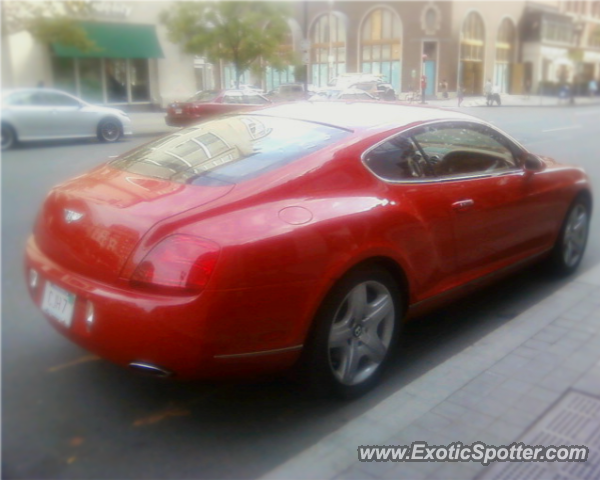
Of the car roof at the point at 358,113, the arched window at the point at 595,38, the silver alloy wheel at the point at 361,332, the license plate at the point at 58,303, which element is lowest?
the silver alloy wheel at the point at 361,332

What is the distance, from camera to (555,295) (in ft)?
16.2

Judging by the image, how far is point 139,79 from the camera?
1061 cm

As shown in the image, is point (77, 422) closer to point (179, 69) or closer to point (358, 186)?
point (358, 186)

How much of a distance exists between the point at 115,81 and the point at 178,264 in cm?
788

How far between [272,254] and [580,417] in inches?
66.1

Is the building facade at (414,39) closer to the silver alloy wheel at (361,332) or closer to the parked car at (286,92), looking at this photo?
the parked car at (286,92)

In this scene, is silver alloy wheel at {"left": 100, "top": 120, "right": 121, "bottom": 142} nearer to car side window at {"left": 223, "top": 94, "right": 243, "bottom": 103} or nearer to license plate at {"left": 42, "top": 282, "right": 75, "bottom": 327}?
car side window at {"left": 223, "top": 94, "right": 243, "bottom": 103}

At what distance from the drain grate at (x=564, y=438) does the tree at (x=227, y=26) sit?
5.10 metres

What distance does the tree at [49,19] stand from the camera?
18.7 ft

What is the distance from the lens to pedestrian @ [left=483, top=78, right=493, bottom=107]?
30.4ft

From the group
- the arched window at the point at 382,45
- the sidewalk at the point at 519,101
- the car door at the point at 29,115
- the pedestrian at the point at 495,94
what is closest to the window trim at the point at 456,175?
the sidewalk at the point at 519,101

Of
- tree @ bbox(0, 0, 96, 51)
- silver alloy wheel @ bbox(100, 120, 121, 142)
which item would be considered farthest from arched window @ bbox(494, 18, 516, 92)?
silver alloy wheel @ bbox(100, 120, 121, 142)

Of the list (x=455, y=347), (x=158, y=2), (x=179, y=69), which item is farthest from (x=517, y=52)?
(x=455, y=347)

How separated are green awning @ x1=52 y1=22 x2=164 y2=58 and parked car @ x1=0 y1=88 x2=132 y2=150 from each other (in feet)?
4.58
